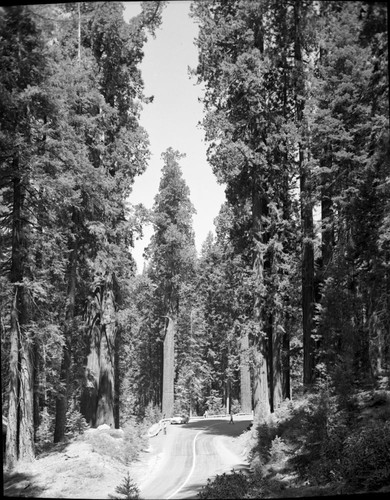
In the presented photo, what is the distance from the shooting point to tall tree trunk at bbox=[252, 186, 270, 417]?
22.6m

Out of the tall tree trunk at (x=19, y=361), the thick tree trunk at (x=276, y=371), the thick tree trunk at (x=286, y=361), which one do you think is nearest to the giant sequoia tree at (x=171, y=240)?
the thick tree trunk at (x=286, y=361)

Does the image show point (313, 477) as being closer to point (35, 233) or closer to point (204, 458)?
point (204, 458)

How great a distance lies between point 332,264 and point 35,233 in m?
11.5

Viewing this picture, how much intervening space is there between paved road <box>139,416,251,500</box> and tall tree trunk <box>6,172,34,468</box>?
4044 millimetres

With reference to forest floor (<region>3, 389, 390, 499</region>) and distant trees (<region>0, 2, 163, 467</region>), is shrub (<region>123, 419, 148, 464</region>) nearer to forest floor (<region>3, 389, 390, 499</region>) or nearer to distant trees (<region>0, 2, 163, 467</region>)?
forest floor (<region>3, 389, 390, 499</region>)

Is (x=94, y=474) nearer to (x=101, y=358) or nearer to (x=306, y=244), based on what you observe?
(x=101, y=358)

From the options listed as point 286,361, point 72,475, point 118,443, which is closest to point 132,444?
point 118,443

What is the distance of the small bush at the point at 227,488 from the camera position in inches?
428

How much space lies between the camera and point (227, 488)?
11312 millimetres

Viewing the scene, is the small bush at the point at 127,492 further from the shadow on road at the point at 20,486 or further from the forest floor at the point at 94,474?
the shadow on road at the point at 20,486

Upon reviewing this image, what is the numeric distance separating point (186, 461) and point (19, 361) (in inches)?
260

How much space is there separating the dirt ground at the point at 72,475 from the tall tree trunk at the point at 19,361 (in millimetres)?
777

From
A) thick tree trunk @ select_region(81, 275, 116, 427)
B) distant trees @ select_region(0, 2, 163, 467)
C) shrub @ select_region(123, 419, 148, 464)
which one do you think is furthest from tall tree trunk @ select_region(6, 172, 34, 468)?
thick tree trunk @ select_region(81, 275, 116, 427)

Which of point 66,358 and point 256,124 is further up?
point 256,124
